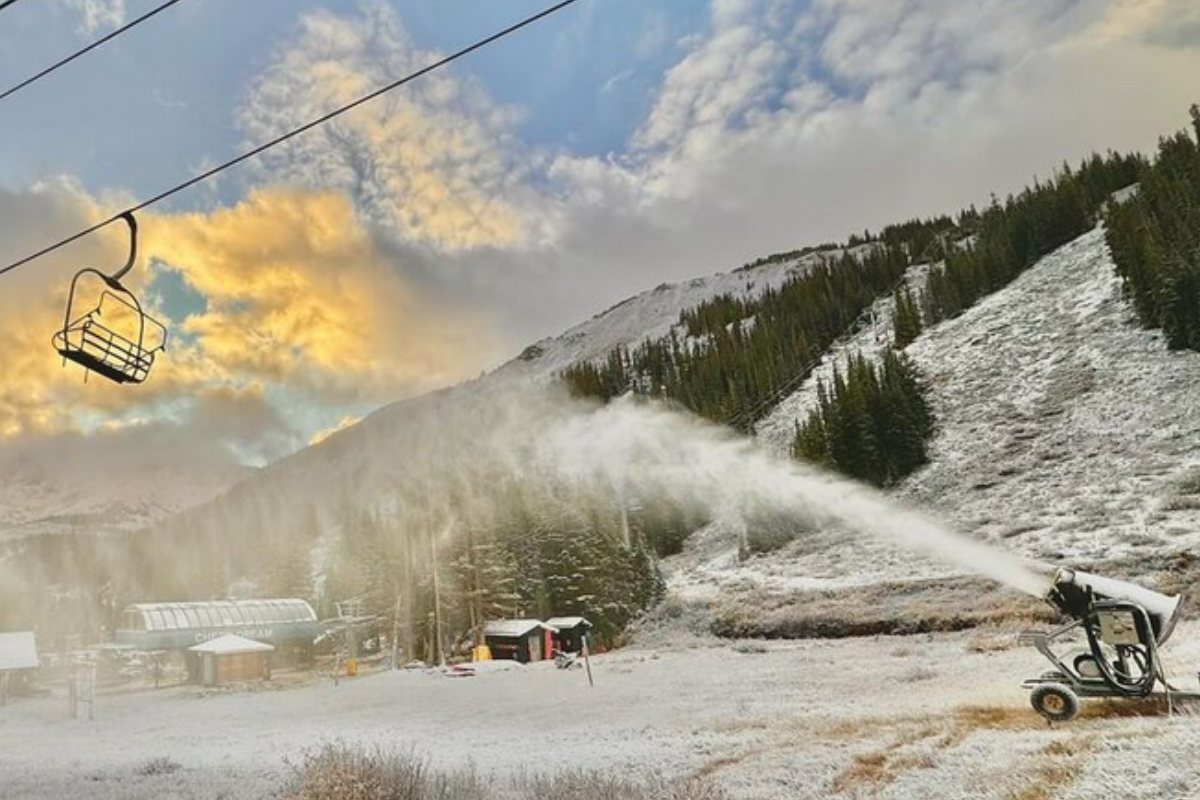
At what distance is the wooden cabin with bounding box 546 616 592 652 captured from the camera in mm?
54156

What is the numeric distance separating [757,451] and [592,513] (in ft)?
121

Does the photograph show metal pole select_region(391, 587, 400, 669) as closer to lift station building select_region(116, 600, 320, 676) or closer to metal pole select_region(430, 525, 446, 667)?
metal pole select_region(430, 525, 446, 667)

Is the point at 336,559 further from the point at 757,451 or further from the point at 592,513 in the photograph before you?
the point at 757,451

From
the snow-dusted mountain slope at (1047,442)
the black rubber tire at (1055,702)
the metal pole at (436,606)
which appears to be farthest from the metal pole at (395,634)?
the black rubber tire at (1055,702)

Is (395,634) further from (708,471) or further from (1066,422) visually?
(1066,422)

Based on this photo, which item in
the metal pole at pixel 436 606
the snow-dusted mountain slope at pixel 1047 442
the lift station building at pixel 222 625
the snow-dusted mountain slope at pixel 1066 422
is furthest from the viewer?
the lift station building at pixel 222 625

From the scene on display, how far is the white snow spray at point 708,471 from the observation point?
65438mm

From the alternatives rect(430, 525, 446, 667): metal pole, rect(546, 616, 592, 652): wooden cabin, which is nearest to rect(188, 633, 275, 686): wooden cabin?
rect(430, 525, 446, 667): metal pole

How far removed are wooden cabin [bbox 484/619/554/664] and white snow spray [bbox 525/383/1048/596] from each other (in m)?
27.2

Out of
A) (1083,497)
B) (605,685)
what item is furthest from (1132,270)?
(605,685)

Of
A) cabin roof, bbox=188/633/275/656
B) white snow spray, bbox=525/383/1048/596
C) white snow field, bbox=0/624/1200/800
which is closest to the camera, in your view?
white snow field, bbox=0/624/1200/800

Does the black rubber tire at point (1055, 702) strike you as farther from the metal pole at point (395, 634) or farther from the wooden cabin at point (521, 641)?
the metal pole at point (395, 634)

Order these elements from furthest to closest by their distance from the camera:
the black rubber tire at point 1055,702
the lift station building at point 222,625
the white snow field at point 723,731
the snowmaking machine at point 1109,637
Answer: the lift station building at point 222,625 < the black rubber tire at point 1055,702 < the snowmaking machine at point 1109,637 < the white snow field at point 723,731

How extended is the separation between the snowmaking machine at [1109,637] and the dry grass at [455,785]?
21.3 ft
